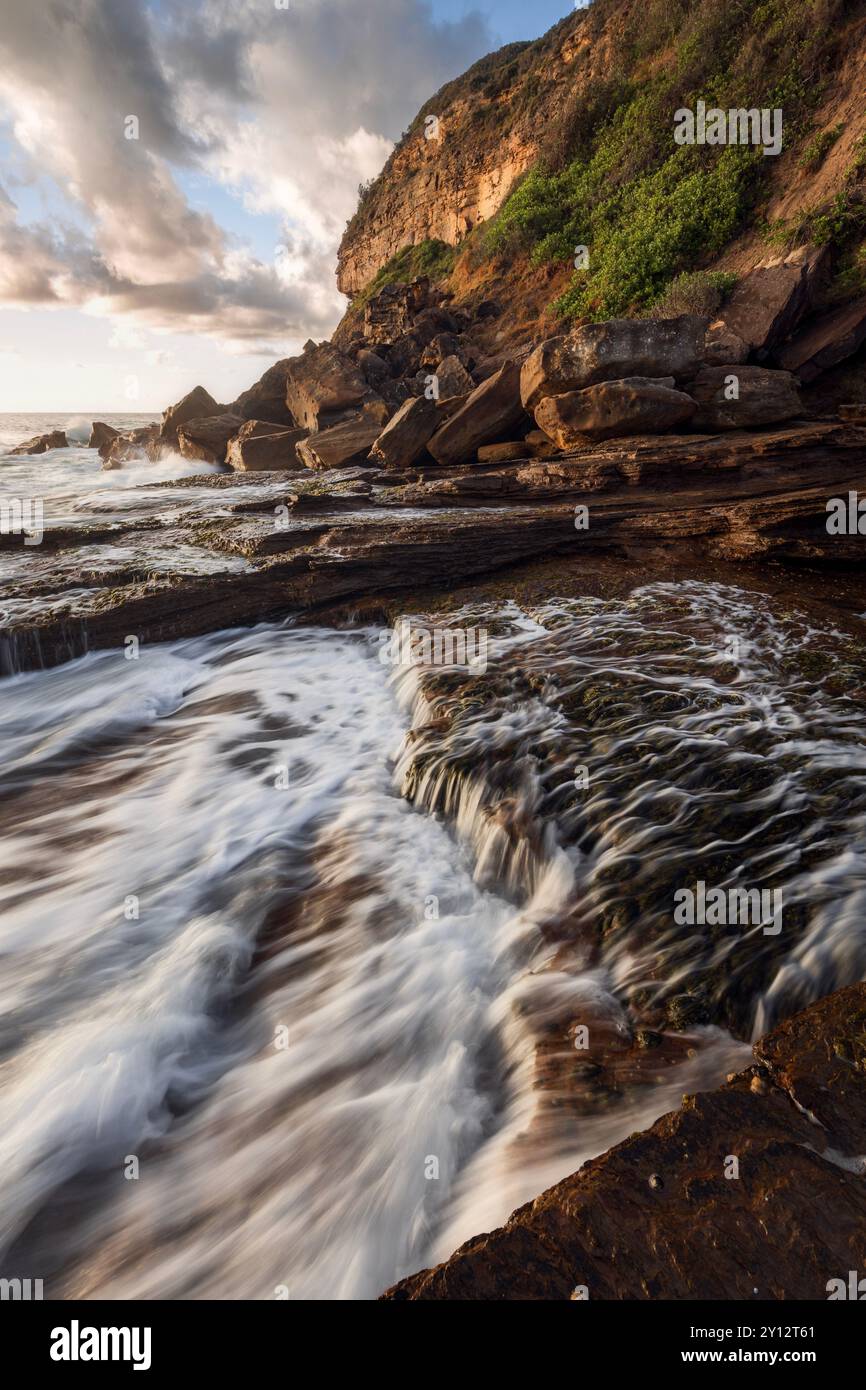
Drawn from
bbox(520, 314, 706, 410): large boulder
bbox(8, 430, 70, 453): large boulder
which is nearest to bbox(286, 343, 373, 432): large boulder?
bbox(520, 314, 706, 410): large boulder

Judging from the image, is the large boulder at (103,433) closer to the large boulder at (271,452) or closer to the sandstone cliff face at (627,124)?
the large boulder at (271,452)

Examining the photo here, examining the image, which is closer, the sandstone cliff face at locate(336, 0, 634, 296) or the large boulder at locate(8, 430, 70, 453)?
the sandstone cliff face at locate(336, 0, 634, 296)

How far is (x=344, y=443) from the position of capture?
15.4 meters

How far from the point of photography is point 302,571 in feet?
26.4

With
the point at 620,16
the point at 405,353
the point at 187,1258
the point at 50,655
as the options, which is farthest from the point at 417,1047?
the point at 620,16

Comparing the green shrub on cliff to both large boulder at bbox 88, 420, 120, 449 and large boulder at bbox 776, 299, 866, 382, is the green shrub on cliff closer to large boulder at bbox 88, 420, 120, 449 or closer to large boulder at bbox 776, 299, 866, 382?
large boulder at bbox 88, 420, 120, 449

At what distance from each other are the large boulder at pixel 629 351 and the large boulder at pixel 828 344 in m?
2.05

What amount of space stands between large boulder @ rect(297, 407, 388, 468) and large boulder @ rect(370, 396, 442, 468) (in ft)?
6.53

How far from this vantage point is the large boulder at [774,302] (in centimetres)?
1130

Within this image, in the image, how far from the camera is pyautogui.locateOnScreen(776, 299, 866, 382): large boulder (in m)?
10.9

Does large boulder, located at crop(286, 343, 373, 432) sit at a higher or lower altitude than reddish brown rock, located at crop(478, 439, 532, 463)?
higher

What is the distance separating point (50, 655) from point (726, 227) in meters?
16.4

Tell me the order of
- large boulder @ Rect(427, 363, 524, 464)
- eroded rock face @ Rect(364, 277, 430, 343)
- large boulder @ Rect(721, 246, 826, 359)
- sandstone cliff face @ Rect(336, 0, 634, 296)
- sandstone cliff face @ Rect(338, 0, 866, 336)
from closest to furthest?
large boulder @ Rect(721, 246, 826, 359)
large boulder @ Rect(427, 363, 524, 464)
sandstone cliff face @ Rect(338, 0, 866, 336)
eroded rock face @ Rect(364, 277, 430, 343)
sandstone cliff face @ Rect(336, 0, 634, 296)

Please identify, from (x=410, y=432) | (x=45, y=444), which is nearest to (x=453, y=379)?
(x=410, y=432)
